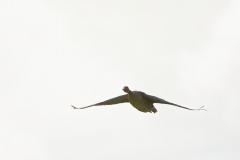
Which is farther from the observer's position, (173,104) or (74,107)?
(74,107)

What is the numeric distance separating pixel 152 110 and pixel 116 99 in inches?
119

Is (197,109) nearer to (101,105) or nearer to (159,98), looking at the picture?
(159,98)

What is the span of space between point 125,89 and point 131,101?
63.5 inches

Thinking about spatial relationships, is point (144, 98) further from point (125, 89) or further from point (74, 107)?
point (74, 107)

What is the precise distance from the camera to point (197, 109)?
135 ft

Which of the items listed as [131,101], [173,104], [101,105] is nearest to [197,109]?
[173,104]

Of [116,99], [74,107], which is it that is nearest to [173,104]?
[116,99]

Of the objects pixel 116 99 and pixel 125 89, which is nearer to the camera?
pixel 125 89

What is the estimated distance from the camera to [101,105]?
44438mm

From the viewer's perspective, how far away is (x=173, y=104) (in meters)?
41.3

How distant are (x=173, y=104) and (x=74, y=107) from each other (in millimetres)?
8608

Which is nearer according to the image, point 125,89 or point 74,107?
point 125,89

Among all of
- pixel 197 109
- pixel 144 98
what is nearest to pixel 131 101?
pixel 144 98

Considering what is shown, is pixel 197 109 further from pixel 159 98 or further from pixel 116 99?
pixel 116 99
